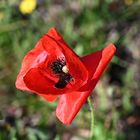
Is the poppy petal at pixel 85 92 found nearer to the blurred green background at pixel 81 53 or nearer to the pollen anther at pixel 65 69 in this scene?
the pollen anther at pixel 65 69

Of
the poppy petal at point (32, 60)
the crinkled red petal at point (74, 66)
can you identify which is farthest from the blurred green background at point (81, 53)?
the crinkled red petal at point (74, 66)

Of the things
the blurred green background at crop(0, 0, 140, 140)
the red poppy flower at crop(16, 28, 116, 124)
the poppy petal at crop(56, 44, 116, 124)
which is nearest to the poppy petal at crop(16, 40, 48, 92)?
the red poppy flower at crop(16, 28, 116, 124)

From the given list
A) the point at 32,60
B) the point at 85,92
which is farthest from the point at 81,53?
the point at 85,92

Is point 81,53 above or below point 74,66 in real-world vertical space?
below

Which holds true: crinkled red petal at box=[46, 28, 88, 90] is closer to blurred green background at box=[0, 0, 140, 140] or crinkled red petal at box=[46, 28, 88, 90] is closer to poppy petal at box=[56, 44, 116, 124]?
poppy petal at box=[56, 44, 116, 124]

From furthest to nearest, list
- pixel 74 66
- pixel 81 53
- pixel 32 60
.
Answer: pixel 81 53
pixel 32 60
pixel 74 66

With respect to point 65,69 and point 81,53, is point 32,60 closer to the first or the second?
point 65,69
